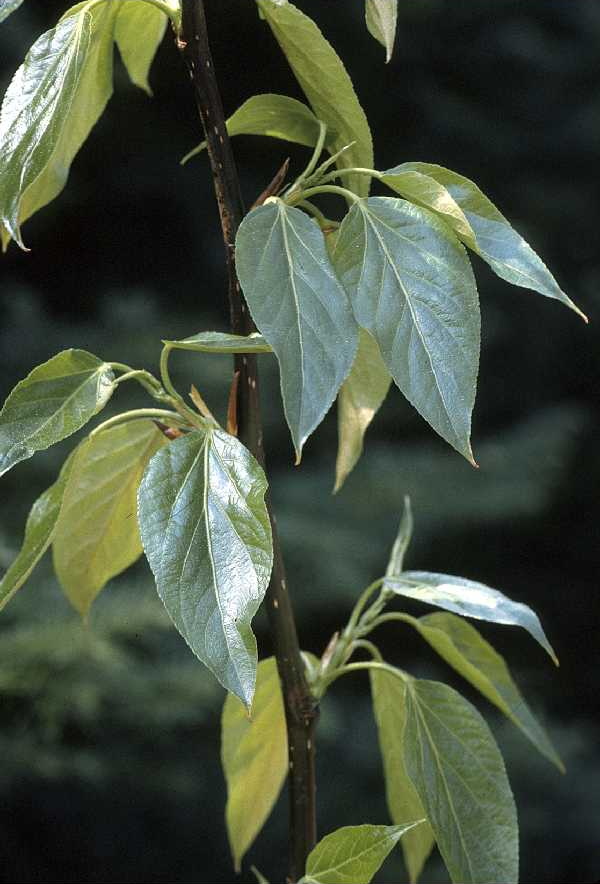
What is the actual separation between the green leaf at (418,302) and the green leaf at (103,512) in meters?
0.14

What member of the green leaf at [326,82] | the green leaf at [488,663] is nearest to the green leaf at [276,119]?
the green leaf at [326,82]

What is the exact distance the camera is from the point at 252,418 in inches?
18.0

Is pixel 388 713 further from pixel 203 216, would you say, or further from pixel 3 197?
pixel 203 216

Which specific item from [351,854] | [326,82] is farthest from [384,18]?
[351,854]

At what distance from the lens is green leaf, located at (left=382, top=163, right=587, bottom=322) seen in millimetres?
391

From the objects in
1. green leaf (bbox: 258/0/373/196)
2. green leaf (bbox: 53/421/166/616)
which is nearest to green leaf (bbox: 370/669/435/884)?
green leaf (bbox: 53/421/166/616)

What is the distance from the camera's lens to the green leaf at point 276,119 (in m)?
0.47

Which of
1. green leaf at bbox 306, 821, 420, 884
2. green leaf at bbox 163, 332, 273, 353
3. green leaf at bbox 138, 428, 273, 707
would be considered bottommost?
green leaf at bbox 306, 821, 420, 884

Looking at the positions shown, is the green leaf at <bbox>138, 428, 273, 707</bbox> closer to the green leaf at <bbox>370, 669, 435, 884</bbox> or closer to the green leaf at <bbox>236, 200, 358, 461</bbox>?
the green leaf at <bbox>236, 200, 358, 461</bbox>

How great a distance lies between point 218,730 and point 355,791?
18 cm

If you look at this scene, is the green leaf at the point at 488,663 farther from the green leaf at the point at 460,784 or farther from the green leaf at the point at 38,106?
the green leaf at the point at 38,106

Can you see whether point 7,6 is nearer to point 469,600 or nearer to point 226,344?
point 226,344

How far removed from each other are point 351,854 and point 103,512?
18 centimetres

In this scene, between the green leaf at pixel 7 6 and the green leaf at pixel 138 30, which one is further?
the green leaf at pixel 138 30
